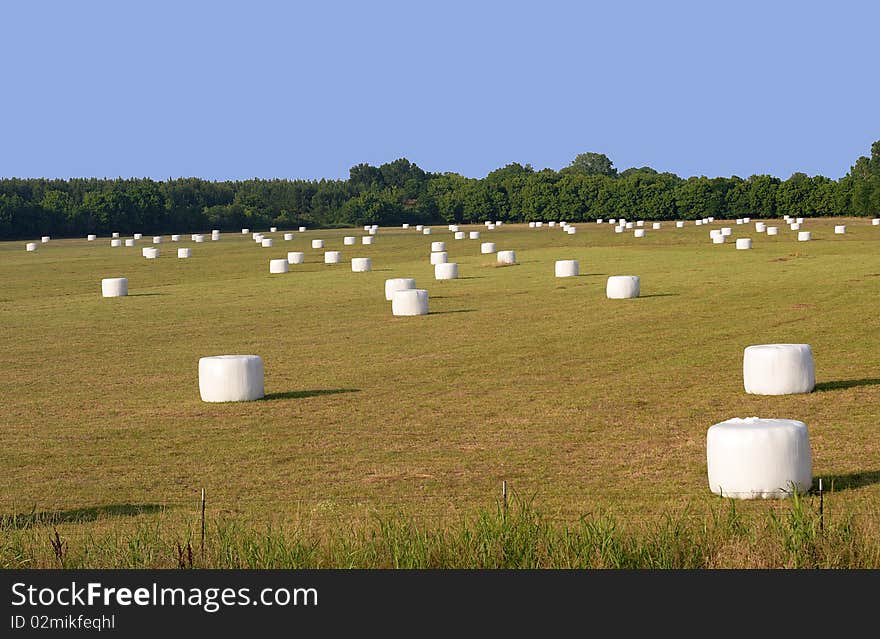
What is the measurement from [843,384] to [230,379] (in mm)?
10061

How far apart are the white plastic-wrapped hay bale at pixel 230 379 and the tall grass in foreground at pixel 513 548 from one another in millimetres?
11891

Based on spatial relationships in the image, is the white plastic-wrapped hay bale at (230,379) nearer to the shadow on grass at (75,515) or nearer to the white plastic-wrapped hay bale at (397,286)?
the shadow on grass at (75,515)

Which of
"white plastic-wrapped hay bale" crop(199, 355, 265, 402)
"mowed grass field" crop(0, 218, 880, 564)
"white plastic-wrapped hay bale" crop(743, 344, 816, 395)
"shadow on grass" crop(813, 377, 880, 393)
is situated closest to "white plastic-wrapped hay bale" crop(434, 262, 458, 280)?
"mowed grass field" crop(0, 218, 880, 564)

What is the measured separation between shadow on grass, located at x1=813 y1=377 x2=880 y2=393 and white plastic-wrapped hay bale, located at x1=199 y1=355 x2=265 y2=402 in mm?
9188

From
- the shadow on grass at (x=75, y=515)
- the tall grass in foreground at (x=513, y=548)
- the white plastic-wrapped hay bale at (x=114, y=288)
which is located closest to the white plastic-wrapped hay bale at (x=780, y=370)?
the tall grass in foreground at (x=513, y=548)

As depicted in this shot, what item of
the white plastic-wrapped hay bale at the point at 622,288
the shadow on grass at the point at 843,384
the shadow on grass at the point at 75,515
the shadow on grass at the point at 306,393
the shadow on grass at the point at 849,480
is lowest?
the shadow on grass at the point at 306,393

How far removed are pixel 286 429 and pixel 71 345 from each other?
16.2 metres

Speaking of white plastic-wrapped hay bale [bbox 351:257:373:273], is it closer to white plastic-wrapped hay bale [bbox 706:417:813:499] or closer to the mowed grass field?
the mowed grass field

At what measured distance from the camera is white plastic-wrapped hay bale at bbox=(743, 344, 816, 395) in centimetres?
2377

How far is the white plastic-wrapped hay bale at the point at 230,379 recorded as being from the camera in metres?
25.3

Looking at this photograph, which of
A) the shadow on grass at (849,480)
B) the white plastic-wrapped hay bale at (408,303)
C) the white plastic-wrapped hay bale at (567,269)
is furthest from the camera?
the white plastic-wrapped hay bale at (567,269)

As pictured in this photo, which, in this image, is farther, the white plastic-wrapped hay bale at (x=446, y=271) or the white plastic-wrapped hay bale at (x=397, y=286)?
the white plastic-wrapped hay bale at (x=446, y=271)

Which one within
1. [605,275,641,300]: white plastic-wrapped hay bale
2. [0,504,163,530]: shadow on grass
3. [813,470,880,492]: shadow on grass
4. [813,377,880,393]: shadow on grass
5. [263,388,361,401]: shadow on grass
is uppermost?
[605,275,641,300]: white plastic-wrapped hay bale

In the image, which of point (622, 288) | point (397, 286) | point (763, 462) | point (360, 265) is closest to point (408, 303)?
point (397, 286)
